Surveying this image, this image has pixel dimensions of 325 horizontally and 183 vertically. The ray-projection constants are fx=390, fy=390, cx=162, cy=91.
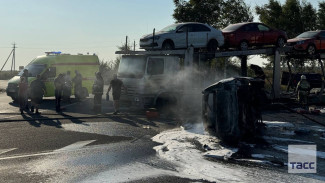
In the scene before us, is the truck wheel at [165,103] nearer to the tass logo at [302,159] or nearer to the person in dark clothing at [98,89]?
the person in dark clothing at [98,89]

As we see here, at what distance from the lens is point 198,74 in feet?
44.0

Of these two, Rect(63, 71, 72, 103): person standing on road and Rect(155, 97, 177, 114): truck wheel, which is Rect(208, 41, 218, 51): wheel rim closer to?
Rect(155, 97, 177, 114): truck wheel

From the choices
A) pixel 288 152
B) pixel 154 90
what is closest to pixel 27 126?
pixel 154 90

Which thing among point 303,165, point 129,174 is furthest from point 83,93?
point 303,165

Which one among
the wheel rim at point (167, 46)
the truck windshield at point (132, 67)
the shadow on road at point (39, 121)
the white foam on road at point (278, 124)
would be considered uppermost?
the wheel rim at point (167, 46)

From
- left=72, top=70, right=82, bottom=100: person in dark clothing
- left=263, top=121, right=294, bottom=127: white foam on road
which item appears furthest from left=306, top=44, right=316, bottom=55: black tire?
left=72, top=70, right=82, bottom=100: person in dark clothing

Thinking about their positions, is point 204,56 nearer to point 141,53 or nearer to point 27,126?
point 141,53

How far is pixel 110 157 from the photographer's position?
7.46m

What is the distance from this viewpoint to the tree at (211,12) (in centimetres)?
3731

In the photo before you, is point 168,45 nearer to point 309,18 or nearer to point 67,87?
point 67,87

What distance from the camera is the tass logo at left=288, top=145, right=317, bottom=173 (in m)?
6.49

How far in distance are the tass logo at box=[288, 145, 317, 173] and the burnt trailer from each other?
1.15 m

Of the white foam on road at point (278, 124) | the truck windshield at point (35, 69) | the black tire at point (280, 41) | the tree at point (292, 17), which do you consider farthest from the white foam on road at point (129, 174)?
the tree at point (292, 17)

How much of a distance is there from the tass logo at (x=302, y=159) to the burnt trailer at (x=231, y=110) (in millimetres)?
1148
